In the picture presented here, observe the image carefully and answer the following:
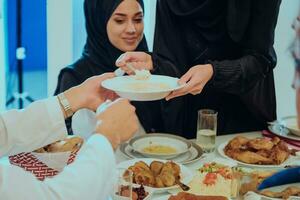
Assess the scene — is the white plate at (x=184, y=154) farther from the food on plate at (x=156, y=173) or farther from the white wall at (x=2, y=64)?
the white wall at (x=2, y=64)

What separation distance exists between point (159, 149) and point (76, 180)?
793mm

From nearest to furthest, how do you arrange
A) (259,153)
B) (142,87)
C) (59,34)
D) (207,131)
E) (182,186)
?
(182,186) < (142,87) < (259,153) < (207,131) < (59,34)

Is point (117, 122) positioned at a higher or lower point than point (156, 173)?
higher

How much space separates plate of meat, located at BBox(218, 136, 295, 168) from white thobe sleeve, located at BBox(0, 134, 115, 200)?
70 cm

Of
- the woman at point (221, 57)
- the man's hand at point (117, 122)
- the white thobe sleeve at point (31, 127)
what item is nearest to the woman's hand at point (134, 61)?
the woman at point (221, 57)

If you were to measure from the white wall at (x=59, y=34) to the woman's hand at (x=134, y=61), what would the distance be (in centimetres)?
184

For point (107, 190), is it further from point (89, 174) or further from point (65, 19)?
point (65, 19)

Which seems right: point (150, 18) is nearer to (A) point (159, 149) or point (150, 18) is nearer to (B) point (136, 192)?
(A) point (159, 149)

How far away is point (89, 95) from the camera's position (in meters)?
1.58

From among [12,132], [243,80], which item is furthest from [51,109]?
[243,80]

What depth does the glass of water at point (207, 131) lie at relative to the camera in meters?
1.82

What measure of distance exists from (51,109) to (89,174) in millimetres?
445

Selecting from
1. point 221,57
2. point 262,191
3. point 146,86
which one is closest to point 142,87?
point 146,86

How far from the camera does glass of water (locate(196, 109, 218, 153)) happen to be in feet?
5.98
